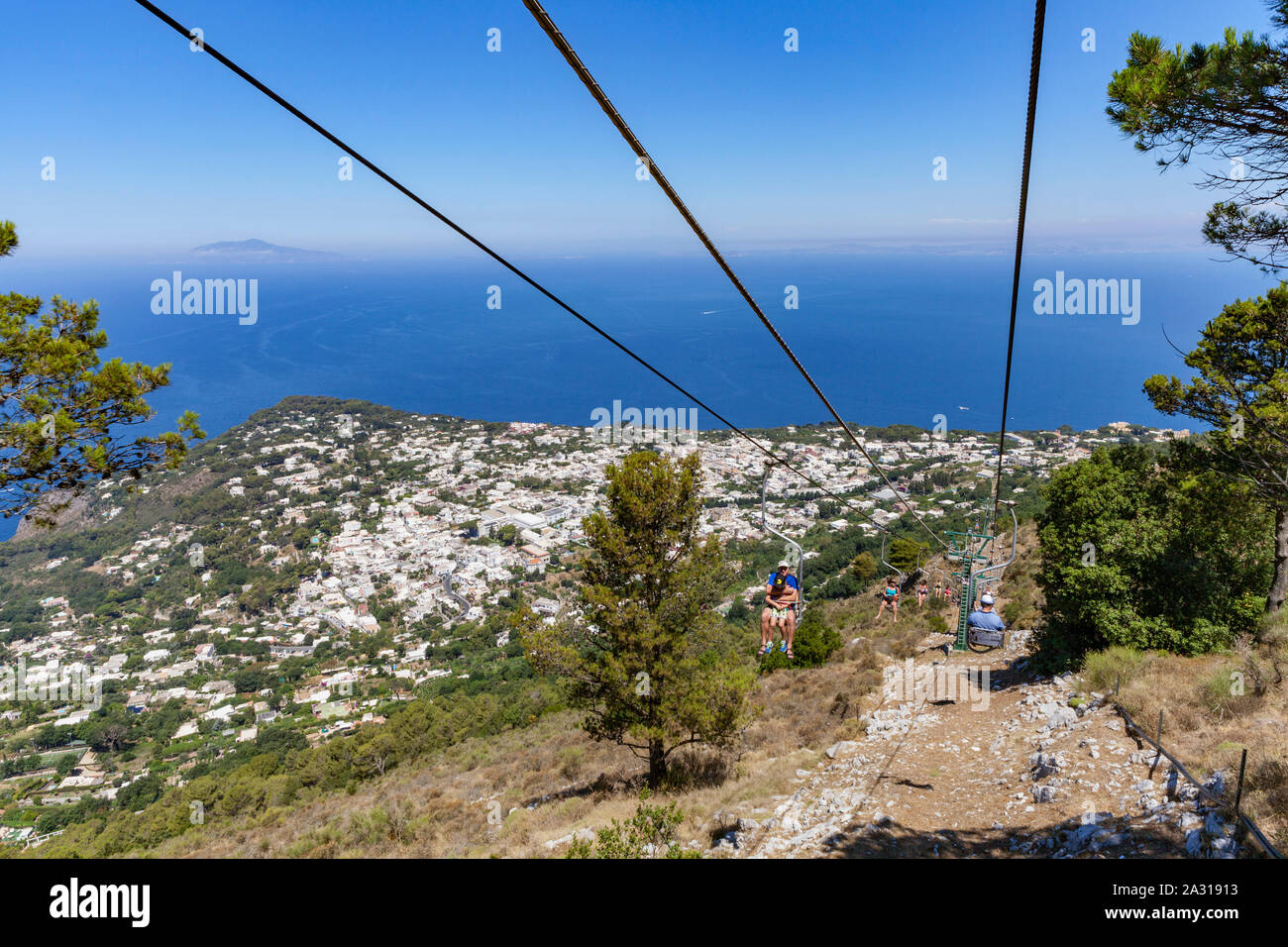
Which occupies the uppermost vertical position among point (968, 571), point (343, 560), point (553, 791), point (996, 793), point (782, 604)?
point (782, 604)

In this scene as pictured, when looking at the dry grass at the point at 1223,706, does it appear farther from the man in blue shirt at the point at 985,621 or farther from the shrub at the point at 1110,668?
the man in blue shirt at the point at 985,621

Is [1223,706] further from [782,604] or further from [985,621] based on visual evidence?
[782,604]

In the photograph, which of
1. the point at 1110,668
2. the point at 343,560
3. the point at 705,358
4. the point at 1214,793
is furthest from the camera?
the point at 705,358

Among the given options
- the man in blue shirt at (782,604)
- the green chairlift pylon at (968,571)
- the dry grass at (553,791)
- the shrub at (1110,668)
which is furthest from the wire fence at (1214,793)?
the dry grass at (553,791)

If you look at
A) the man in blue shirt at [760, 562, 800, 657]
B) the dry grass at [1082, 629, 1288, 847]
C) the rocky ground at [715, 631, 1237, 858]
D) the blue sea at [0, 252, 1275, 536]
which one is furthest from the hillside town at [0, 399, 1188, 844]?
the blue sea at [0, 252, 1275, 536]

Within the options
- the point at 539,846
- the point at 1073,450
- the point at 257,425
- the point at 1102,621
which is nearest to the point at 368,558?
the point at 257,425

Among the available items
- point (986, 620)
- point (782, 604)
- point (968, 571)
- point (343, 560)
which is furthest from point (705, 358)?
point (782, 604)
